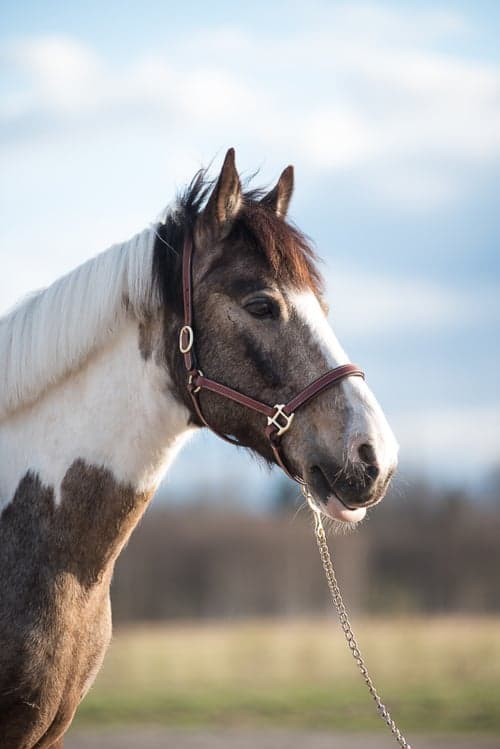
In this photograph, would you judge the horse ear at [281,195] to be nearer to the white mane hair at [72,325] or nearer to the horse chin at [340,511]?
the white mane hair at [72,325]

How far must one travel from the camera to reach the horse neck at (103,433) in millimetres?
3436

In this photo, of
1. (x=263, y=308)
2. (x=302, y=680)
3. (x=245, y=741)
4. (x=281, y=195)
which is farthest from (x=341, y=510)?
(x=302, y=680)

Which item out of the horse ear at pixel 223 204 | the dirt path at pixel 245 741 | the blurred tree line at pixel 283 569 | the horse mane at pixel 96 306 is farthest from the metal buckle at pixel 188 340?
the blurred tree line at pixel 283 569

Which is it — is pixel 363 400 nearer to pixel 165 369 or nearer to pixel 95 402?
pixel 165 369

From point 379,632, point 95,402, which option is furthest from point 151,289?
point 379,632

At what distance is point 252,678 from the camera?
16531 millimetres

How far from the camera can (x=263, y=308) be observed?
3305 mm

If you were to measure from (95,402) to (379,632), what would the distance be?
2184 cm

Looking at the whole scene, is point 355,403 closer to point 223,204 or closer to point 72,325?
point 223,204

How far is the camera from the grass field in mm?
12750

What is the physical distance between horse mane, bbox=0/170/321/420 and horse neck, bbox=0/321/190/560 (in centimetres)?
6

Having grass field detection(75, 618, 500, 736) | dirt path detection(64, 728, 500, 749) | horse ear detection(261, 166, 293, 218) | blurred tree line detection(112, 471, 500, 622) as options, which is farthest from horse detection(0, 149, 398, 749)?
blurred tree line detection(112, 471, 500, 622)

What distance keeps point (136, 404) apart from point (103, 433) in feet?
0.58

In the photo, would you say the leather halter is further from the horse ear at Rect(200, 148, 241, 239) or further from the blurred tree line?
the blurred tree line
